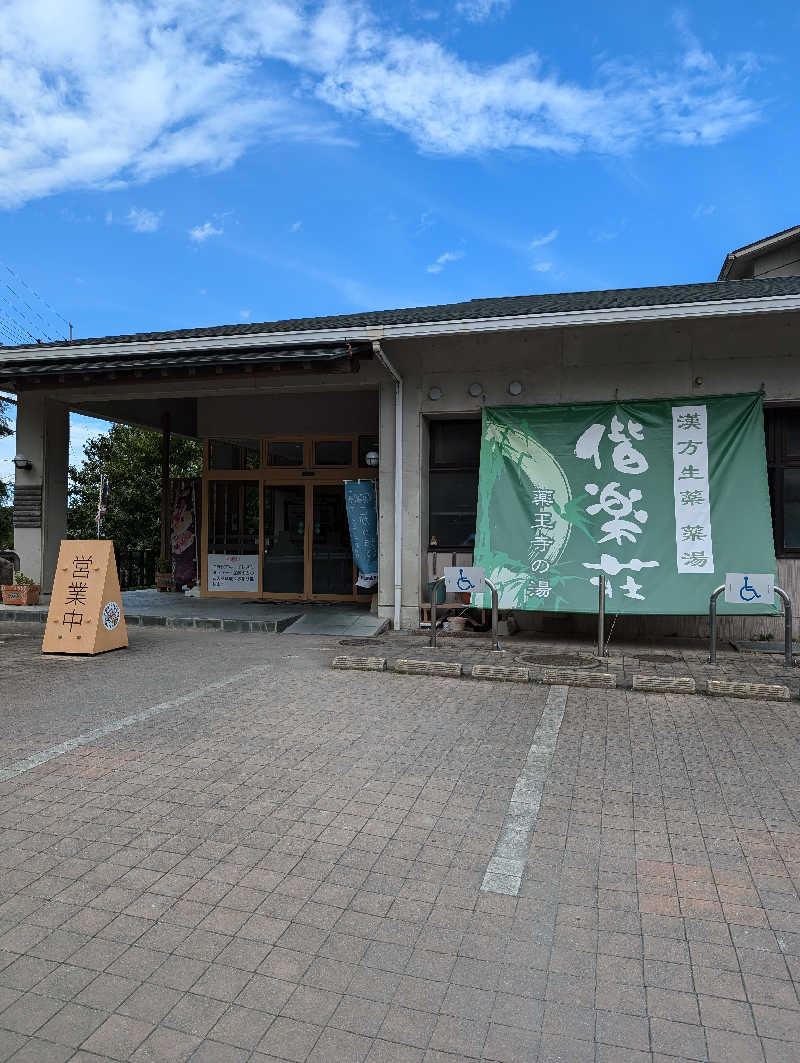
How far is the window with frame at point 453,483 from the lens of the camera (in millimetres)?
10953

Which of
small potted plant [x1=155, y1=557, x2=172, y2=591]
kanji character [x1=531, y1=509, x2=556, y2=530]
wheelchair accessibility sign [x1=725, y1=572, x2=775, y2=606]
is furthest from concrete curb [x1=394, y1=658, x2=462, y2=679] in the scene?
small potted plant [x1=155, y1=557, x2=172, y2=591]

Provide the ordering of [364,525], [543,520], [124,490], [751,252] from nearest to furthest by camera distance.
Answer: [543,520], [364,525], [751,252], [124,490]

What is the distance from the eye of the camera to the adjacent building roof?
1709cm

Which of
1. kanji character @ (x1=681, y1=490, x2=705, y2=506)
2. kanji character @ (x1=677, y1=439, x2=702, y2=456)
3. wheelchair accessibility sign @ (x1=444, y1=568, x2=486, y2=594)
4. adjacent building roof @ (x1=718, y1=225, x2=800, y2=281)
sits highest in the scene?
adjacent building roof @ (x1=718, y1=225, x2=800, y2=281)

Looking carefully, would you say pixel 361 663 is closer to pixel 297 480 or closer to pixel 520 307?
pixel 520 307

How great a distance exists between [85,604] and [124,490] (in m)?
14.3

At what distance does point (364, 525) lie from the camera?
467 inches

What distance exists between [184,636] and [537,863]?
7874 mm

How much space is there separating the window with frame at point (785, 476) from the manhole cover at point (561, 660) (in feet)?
11.1

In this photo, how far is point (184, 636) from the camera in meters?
10.4

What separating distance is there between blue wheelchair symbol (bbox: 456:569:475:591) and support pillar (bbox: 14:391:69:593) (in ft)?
26.1

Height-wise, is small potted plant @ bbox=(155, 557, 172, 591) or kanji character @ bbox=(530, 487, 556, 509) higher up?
kanji character @ bbox=(530, 487, 556, 509)

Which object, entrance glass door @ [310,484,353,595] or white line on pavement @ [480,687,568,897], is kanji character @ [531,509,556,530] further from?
entrance glass door @ [310,484,353,595]

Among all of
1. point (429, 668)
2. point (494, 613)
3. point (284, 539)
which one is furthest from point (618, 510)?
point (284, 539)
